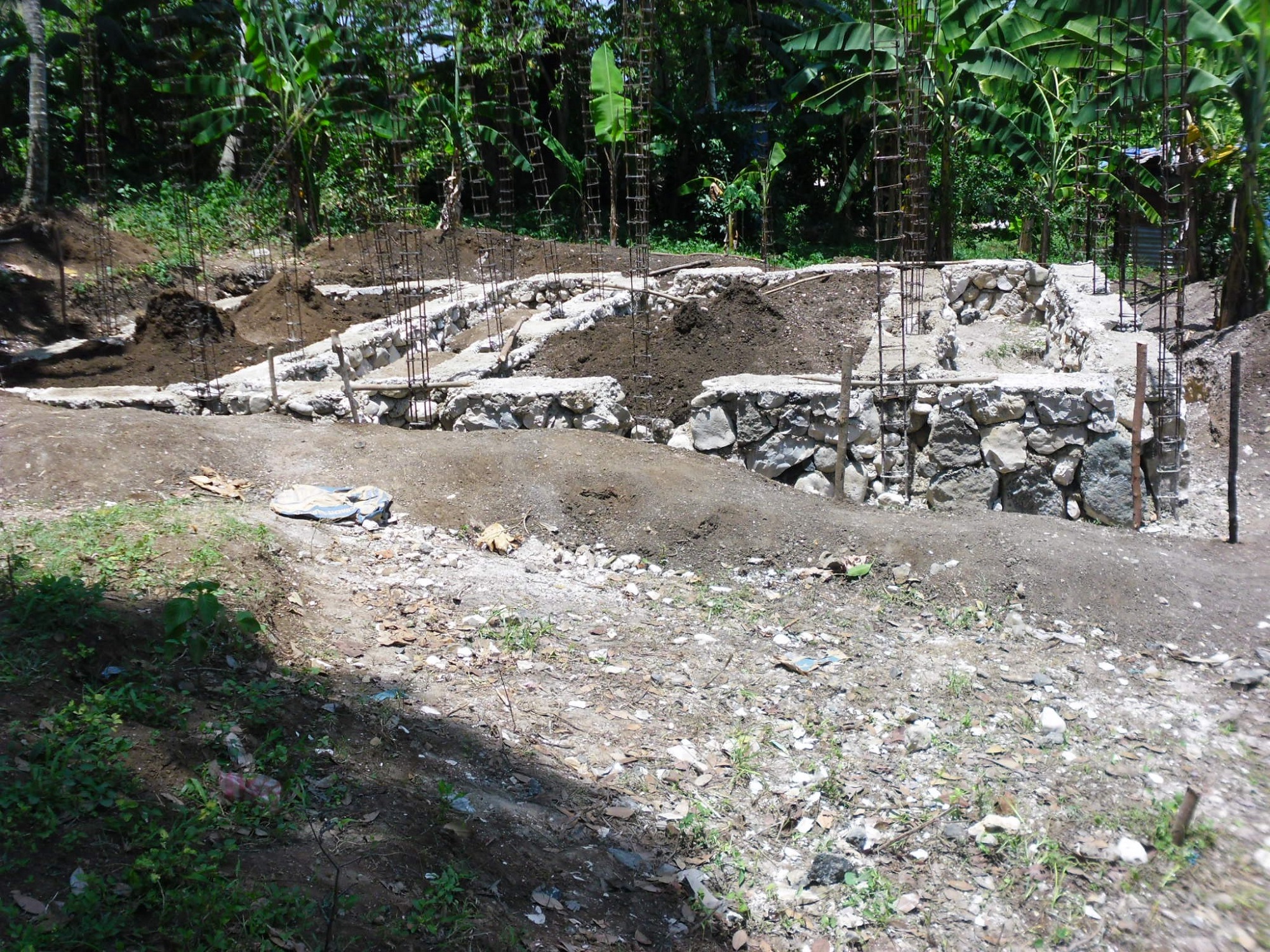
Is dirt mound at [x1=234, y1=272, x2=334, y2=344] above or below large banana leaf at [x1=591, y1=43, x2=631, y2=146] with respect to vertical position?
below

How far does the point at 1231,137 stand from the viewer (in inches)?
497

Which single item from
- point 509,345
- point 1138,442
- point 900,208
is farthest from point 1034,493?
point 509,345

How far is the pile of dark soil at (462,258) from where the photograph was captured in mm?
16391

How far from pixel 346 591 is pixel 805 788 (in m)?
2.91

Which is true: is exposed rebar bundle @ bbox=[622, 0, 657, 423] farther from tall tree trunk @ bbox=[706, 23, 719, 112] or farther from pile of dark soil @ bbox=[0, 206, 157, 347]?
tall tree trunk @ bbox=[706, 23, 719, 112]

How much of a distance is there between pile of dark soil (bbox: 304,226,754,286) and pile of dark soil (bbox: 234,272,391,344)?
2.20 meters

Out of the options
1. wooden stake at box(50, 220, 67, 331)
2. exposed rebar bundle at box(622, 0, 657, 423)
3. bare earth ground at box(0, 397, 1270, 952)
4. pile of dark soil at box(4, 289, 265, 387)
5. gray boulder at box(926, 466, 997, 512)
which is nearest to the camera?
bare earth ground at box(0, 397, 1270, 952)

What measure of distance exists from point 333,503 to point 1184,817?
5.38 meters

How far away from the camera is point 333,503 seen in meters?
6.93

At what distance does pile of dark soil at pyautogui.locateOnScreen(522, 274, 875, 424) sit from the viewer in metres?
10.2

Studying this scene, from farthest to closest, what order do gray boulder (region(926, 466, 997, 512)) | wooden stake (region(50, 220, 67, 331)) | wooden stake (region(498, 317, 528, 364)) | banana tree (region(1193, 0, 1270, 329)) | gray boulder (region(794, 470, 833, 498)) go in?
wooden stake (region(50, 220, 67, 331)) → wooden stake (region(498, 317, 528, 364)) → banana tree (region(1193, 0, 1270, 329)) → gray boulder (region(794, 470, 833, 498)) → gray boulder (region(926, 466, 997, 512))

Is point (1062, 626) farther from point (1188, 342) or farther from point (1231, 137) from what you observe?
point (1231, 137)

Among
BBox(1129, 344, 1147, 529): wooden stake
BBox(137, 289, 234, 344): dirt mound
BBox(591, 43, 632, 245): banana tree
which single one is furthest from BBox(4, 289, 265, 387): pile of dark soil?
BBox(1129, 344, 1147, 529): wooden stake

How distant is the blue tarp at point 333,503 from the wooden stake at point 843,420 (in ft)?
11.5
